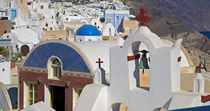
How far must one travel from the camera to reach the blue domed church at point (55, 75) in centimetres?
1627

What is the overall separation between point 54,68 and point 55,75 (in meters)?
0.28

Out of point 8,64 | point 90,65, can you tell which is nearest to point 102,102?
point 90,65

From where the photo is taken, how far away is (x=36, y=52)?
56.9 feet

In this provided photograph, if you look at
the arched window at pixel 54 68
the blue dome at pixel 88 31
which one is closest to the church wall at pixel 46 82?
the arched window at pixel 54 68

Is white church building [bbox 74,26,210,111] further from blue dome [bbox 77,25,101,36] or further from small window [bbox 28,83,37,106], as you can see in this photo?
blue dome [bbox 77,25,101,36]

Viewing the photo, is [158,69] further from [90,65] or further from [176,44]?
[90,65]

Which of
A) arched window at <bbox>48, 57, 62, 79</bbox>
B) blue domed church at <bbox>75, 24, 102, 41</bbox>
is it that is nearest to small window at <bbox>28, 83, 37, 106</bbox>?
arched window at <bbox>48, 57, 62, 79</bbox>

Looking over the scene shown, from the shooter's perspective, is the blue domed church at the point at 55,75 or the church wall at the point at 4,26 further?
the church wall at the point at 4,26

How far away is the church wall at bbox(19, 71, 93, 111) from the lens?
1633 centimetres

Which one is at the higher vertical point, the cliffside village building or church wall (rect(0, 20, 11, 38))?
church wall (rect(0, 20, 11, 38))

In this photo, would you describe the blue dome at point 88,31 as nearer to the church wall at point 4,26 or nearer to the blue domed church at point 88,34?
the blue domed church at point 88,34

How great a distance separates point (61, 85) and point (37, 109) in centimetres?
582

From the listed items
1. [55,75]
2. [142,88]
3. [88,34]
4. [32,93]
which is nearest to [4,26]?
[88,34]

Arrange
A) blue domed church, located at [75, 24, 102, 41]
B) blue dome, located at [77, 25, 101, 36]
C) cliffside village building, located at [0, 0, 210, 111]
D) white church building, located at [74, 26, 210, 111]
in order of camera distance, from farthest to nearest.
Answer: blue dome, located at [77, 25, 101, 36] < blue domed church, located at [75, 24, 102, 41] < cliffside village building, located at [0, 0, 210, 111] < white church building, located at [74, 26, 210, 111]
